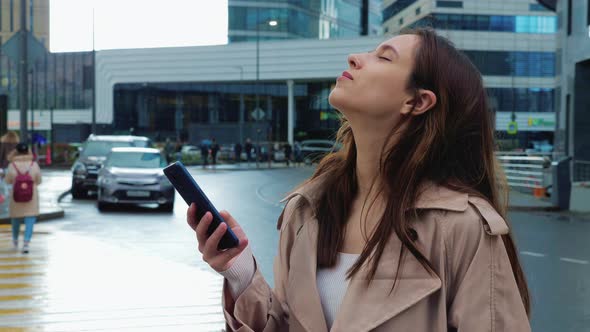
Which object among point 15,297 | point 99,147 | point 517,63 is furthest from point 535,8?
point 15,297

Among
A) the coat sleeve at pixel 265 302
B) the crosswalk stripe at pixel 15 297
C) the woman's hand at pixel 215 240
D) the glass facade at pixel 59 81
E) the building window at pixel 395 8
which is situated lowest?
the crosswalk stripe at pixel 15 297

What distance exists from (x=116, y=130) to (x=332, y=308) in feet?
267

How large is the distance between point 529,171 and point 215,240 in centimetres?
2656

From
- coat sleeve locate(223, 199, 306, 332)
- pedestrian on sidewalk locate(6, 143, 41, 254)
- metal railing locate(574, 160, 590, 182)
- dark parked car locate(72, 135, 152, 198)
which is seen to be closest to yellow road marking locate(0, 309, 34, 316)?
pedestrian on sidewalk locate(6, 143, 41, 254)

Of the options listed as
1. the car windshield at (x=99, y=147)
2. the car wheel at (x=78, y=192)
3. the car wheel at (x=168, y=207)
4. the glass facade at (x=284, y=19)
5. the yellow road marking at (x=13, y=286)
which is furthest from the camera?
the glass facade at (x=284, y=19)

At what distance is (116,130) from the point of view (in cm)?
8150

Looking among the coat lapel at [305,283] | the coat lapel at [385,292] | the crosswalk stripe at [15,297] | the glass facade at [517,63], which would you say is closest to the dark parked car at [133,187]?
the crosswalk stripe at [15,297]

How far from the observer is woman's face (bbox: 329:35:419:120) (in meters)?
2.32

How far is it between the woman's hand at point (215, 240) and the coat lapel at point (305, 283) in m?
0.16

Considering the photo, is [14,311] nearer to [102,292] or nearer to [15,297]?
[15,297]

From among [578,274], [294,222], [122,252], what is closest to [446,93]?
[294,222]

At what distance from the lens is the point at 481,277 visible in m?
2.10

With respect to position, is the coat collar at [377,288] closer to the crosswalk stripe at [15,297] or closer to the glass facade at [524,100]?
the crosswalk stripe at [15,297]

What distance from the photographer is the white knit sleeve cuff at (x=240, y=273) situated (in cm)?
236
